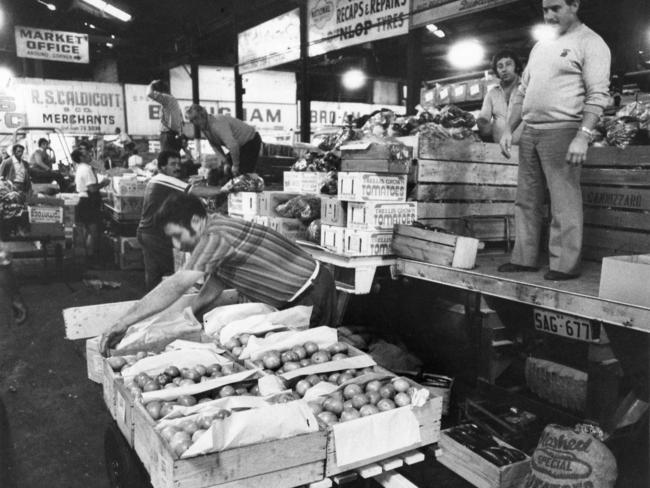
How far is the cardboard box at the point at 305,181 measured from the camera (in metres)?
5.88

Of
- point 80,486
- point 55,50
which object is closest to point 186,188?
point 80,486

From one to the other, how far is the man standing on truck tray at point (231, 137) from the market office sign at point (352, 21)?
6.67ft

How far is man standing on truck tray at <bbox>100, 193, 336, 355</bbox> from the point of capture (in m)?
4.14

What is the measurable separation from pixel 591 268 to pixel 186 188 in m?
4.76

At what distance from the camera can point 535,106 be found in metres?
3.79

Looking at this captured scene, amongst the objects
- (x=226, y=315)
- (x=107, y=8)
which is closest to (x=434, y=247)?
(x=226, y=315)

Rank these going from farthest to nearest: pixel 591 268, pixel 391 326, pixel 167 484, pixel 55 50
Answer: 1. pixel 55 50
2. pixel 391 326
3. pixel 591 268
4. pixel 167 484

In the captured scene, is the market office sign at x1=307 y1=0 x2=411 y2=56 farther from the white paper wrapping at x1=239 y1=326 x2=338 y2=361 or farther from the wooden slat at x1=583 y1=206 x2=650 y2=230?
the white paper wrapping at x1=239 y1=326 x2=338 y2=361

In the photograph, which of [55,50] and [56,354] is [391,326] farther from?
[55,50]

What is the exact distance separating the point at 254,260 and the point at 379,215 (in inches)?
44.1

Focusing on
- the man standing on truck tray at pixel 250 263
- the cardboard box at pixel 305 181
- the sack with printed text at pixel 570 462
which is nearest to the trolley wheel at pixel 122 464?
the man standing on truck tray at pixel 250 263

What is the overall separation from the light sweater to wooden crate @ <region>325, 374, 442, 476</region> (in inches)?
82.3

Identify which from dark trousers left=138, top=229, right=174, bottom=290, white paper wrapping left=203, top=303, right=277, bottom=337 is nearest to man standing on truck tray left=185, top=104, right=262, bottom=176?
dark trousers left=138, top=229, right=174, bottom=290

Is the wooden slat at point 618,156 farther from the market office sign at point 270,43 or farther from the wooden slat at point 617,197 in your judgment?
the market office sign at point 270,43
